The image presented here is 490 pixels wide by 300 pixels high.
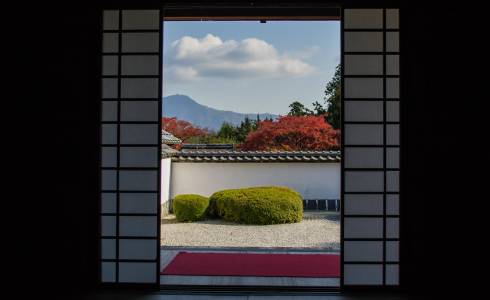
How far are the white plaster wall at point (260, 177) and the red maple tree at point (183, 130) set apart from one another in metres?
6.23

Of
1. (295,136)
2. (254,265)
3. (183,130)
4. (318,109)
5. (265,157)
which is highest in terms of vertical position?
(318,109)

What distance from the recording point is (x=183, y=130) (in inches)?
760

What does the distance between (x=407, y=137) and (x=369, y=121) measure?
1.28 ft

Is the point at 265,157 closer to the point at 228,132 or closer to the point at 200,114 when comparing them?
the point at 228,132

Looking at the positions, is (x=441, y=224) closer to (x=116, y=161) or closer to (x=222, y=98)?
(x=116, y=161)

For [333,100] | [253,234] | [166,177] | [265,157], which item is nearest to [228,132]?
[333,100]

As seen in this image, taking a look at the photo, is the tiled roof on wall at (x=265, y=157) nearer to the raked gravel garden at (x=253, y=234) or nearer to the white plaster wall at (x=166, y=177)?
the white plaster wall at (x=166, y=177)

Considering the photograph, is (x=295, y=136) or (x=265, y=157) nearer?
(x=265, y=157)

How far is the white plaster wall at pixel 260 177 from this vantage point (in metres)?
12.0

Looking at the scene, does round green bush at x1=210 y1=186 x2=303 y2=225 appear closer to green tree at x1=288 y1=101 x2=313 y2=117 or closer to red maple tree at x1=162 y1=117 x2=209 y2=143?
red maple tree at x1=162 y1=117 x2=209 y2=143

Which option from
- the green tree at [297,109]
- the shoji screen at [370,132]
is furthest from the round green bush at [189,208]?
the green tree at [297,109]

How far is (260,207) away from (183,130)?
9951 millimetres

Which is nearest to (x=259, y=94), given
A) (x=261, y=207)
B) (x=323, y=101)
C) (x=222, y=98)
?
(x=222, y=98)

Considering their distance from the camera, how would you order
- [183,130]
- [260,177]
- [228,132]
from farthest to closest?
[228,132] < [183,130] < [260,177]
